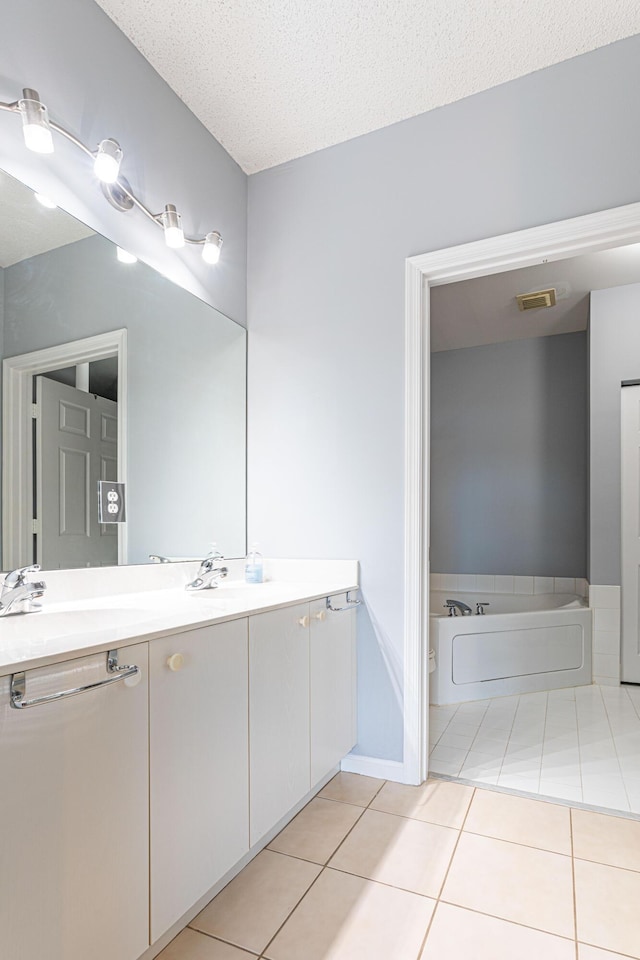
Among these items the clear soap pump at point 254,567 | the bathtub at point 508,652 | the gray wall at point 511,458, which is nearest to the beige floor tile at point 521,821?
the bathtub at point 508,652

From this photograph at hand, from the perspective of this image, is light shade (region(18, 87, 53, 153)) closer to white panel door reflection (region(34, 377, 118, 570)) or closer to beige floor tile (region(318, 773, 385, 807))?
white panel door reflection (region(34, 377, 118, 570))

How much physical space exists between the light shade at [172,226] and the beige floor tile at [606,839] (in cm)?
239

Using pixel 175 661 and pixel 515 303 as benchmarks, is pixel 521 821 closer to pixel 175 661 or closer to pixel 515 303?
pixel 175 661

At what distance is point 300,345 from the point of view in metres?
2.41

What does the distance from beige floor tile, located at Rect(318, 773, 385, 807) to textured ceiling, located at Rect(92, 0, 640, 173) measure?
8.60 feet

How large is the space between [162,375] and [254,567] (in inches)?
33.9

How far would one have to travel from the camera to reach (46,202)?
1.54 meters

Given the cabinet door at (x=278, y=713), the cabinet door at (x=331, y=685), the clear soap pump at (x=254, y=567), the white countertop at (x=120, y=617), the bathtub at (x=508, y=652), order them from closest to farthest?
the white countertop at (x=120, y=617), the cabinet door at (x=278, y=713), the cabinet door at (x=331, y=685), the clear soap pump at (x=254, y=567), the bathtub at (x=508, y=652)

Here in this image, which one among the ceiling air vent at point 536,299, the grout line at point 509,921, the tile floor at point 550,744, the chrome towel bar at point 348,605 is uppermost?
the ceiling air vent at point 536,299

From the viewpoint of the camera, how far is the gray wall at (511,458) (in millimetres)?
4242

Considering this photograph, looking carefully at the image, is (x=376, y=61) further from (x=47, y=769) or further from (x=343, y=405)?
(x=47, y=769)

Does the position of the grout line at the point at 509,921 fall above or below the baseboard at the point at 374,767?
above

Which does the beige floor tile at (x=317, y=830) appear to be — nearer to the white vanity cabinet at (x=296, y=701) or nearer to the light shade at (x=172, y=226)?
the white vanity cabinet at (x=296, y=701)

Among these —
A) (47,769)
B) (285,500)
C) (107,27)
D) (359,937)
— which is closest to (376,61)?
(107,27)
